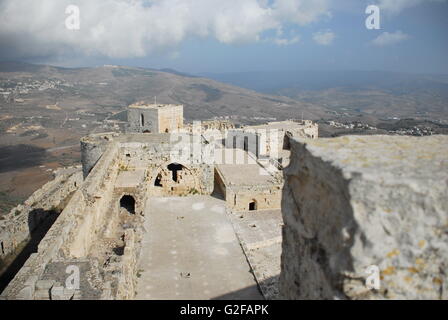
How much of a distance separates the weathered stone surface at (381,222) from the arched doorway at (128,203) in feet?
41.2

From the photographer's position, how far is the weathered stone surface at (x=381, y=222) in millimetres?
2881

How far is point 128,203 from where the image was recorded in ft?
51.6

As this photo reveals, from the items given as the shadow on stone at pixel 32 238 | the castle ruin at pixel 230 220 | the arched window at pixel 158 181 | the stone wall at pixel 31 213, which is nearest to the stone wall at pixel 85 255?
the castle ruin at pixel 230 220

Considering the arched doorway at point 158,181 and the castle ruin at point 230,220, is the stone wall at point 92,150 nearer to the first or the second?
the castle ruin at point 230,220

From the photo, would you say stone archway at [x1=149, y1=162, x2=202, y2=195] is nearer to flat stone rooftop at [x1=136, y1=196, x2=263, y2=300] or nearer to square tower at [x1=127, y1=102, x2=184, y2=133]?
flat stone rooftop at [x1=136, y1=196, x2=263, y2=300]

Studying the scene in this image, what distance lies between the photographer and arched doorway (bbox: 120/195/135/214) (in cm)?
1517

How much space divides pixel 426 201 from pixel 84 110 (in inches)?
3644

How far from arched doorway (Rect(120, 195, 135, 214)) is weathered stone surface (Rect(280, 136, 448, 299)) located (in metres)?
12.6

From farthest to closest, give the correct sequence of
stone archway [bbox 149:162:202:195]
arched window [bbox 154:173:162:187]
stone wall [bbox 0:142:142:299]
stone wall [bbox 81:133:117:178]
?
arched window [bbox 154:173:162:187]
stone wall [bbox 81:133:117:178]
stone archway [bbox 149:162:202:195]
stone wall [bbox 0:142:142:299]

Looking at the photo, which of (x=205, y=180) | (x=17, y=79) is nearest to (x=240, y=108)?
(x=17, y=79)

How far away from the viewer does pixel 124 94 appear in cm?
11638

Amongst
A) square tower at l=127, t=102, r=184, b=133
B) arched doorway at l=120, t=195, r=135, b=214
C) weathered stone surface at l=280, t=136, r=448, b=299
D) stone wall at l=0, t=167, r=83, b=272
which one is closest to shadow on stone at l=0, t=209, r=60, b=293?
stone wall at l=0, t=167, r=83, b=272

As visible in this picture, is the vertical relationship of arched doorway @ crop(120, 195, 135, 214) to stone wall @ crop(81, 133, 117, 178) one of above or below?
below
